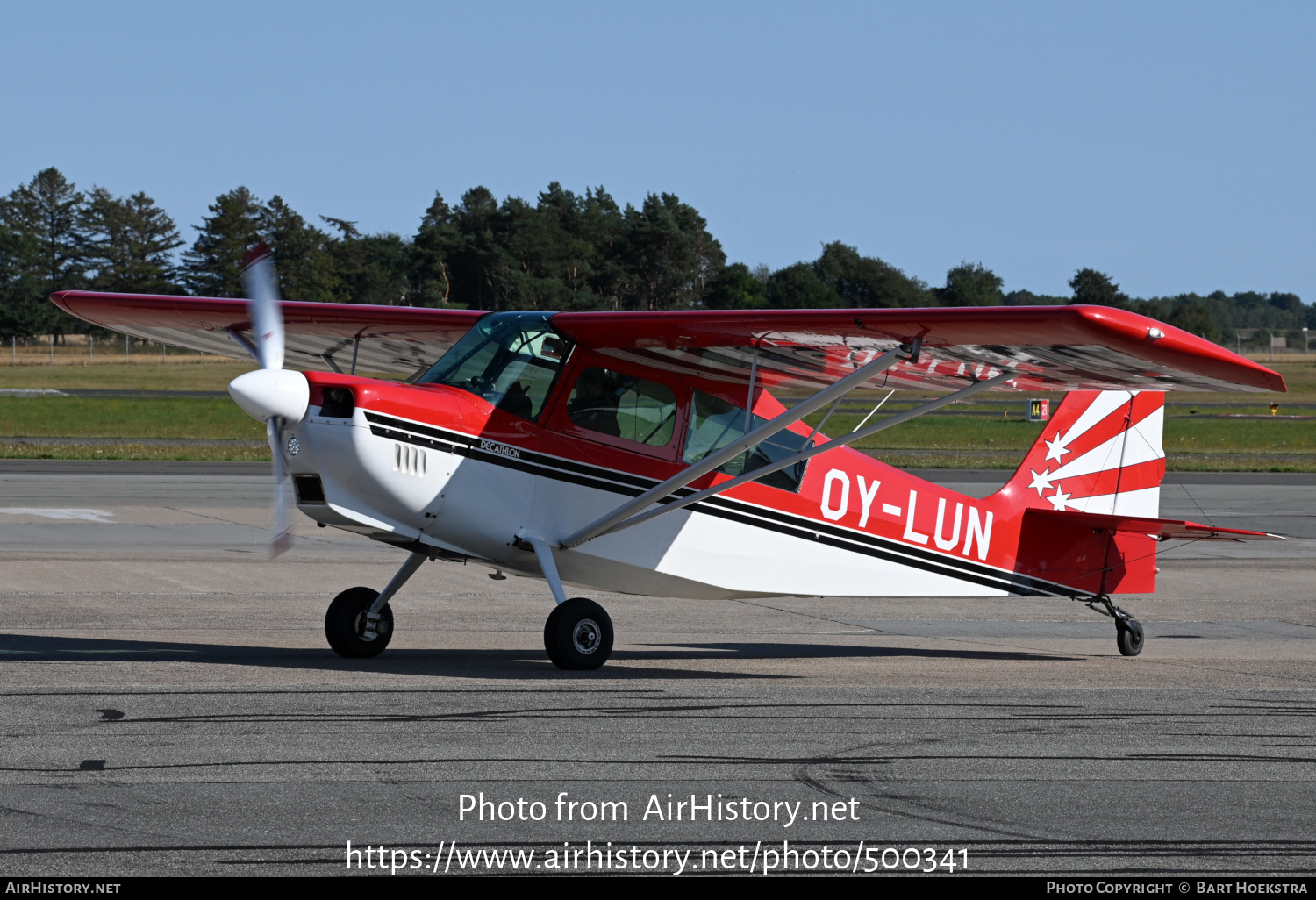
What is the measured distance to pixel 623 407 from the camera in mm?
10430

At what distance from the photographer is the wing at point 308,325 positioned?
11.3 m

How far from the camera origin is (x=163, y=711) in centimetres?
772

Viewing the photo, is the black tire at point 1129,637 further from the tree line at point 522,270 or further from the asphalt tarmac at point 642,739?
the tree line at point 522,270

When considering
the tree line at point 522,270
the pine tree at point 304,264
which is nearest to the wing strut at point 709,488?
the tree line at point 522,270

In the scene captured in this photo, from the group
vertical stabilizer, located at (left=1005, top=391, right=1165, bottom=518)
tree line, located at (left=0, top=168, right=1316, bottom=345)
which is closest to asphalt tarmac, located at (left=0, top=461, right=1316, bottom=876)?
vertical stabilizer, located at (left=1005, top=391, right=1165, bottom=518)

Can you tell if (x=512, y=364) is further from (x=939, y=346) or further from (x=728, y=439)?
(x=939, y=346)

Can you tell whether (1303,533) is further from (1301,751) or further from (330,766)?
(330,766)

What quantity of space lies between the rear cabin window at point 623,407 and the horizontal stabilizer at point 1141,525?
12.9 feet

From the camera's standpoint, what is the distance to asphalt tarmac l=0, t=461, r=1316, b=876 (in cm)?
536

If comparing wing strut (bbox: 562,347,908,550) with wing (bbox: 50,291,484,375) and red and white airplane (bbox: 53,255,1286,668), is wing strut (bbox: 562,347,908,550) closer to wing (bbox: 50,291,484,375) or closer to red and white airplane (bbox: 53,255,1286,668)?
red and white airplane (bbox: 53,255,1286,668)

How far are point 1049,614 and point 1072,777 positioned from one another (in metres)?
9.38

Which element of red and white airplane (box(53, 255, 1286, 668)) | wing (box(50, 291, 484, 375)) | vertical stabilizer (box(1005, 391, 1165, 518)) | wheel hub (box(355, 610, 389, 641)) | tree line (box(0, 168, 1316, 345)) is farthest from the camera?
tree line (box(0, 168, 1316, 345))

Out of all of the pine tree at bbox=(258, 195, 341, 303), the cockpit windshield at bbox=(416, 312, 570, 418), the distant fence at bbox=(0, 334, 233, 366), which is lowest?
the distant fence at bbox=(0, 334, 233, 366)

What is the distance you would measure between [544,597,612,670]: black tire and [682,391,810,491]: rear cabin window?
1500 mm
